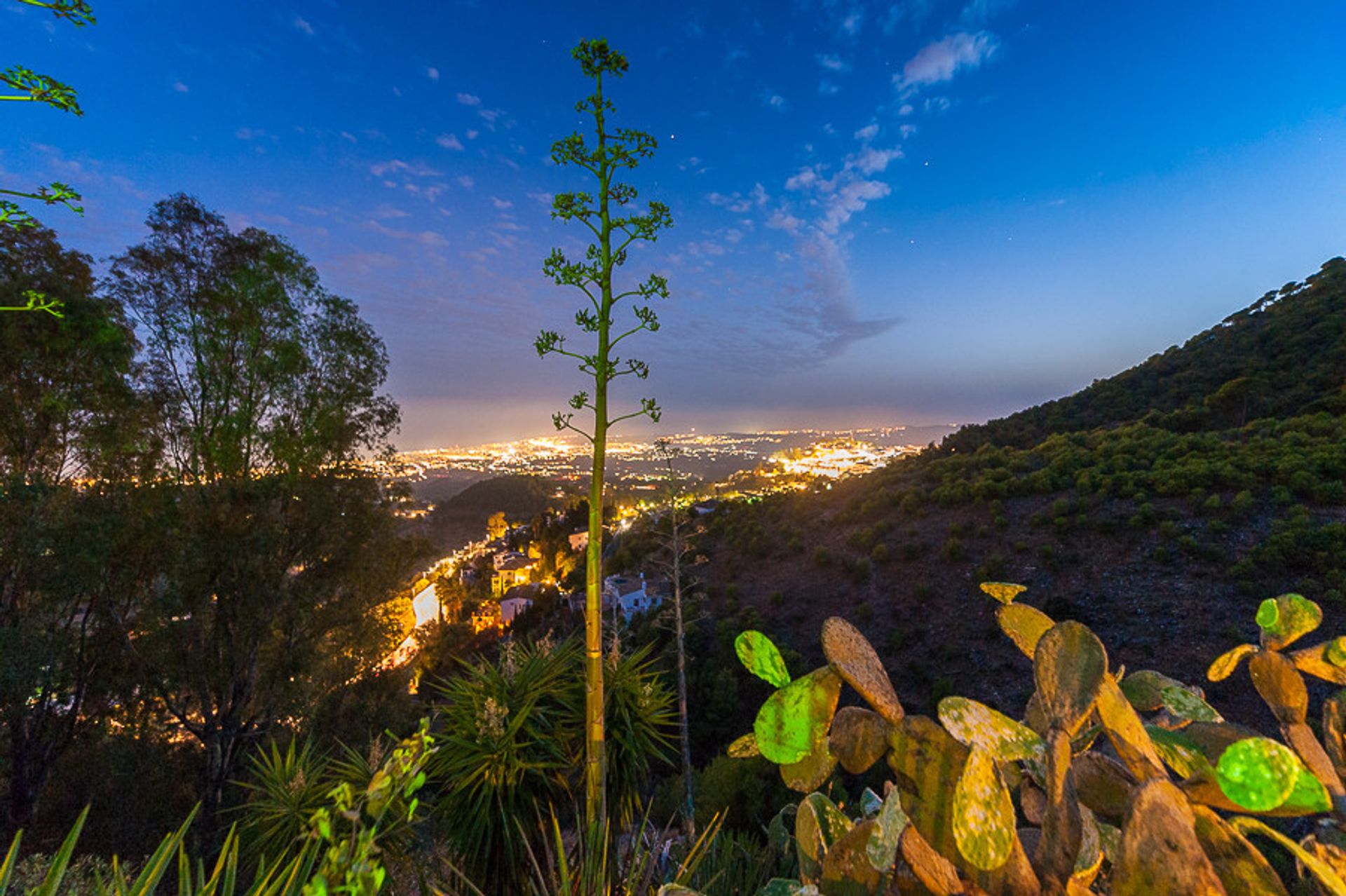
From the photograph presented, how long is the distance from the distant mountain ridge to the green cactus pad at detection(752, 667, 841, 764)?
29.1 metres

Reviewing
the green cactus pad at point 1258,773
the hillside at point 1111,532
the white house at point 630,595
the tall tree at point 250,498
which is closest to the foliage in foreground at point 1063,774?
the green cactus pad at point 1258,773

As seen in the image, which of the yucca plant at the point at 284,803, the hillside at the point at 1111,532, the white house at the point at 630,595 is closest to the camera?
the yucca plant at the point at 284,803

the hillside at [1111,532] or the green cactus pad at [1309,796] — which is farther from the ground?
the green cactus pad at [1309,796]

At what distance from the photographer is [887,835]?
1.03 metres

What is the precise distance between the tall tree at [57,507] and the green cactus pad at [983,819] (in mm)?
9550

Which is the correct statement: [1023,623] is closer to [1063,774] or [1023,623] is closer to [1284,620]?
[1063,774]

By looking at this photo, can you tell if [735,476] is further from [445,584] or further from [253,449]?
[253,449]

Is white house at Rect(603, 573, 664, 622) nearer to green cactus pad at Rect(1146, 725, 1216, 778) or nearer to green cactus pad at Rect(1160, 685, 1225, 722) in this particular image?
green cactus pad at Rect(1160, 685, 1225, 722)

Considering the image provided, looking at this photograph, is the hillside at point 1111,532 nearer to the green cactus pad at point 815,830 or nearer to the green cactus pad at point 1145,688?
the green cactus pad at point 1145,688

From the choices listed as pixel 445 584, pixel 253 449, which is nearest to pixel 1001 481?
pixel 253 449

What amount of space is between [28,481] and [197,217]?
4.57 metres

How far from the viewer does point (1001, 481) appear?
19.1 metres

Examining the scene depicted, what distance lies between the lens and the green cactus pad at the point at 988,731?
101cm

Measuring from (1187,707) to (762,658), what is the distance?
1161 millimetres
